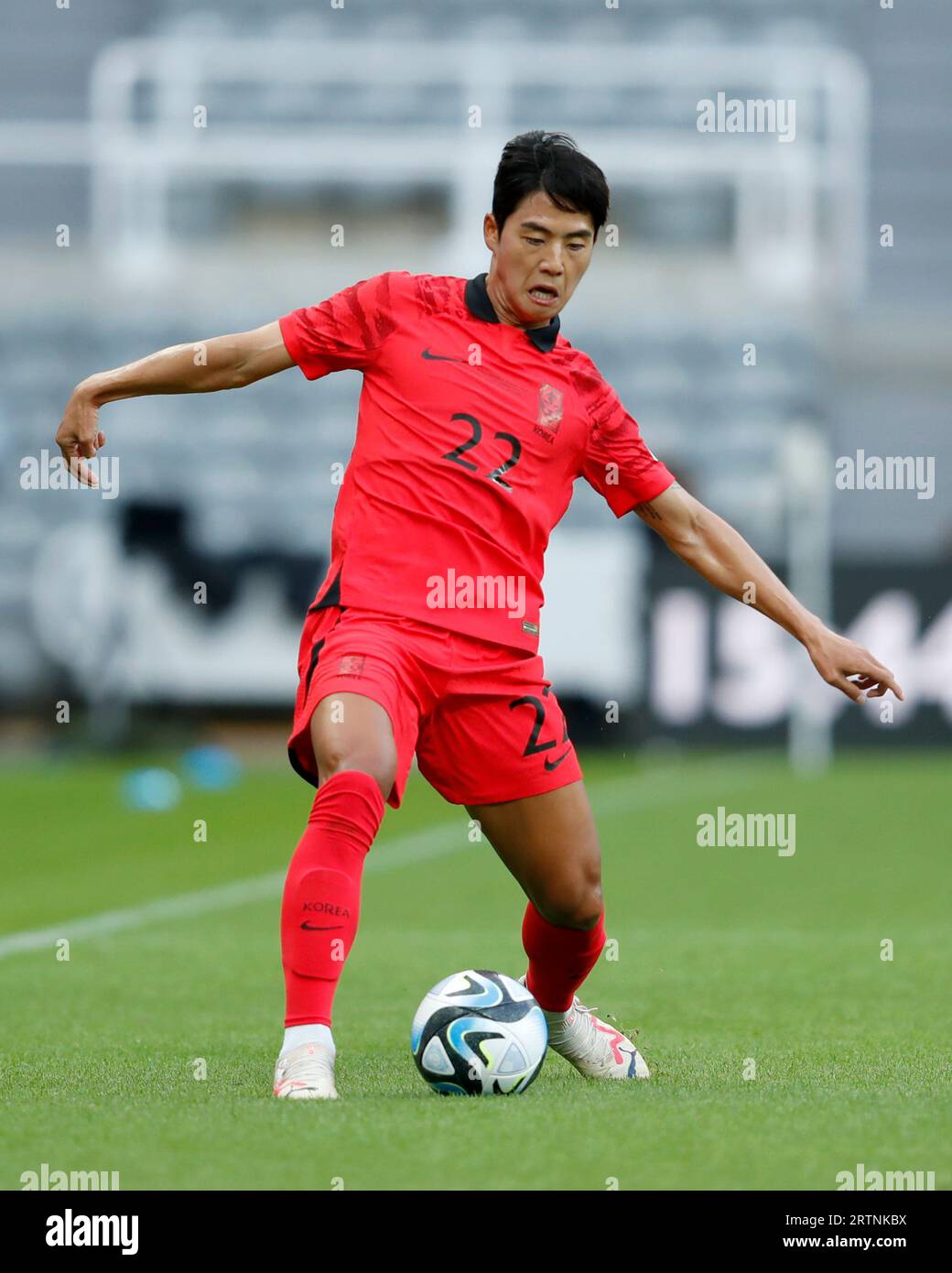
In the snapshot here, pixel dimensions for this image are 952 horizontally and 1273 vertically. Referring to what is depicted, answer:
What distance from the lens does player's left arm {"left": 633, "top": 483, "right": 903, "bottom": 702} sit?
4922 mm

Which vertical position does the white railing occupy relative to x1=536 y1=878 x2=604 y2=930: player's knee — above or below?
above

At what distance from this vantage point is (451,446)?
15.6 ft

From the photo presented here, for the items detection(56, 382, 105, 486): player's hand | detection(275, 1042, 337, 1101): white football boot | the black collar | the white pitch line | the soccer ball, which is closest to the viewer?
detection(275, 1042, 337, 1101): white football boot

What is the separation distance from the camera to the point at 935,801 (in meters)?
14.1

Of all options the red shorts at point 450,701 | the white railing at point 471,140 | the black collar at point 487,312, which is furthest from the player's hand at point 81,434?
the white railing at point 471,140

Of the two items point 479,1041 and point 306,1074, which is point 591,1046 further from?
point 306,1074

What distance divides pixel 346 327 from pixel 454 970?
2884 millimetres

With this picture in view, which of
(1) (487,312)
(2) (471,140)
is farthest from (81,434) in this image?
(2) (471,140)

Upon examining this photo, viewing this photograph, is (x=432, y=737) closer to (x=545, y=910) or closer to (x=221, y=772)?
(x=545, y=910)

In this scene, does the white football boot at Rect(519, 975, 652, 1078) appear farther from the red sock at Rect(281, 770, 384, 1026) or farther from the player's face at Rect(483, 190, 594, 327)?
the player's face at Rect(483, 190, 594, 327)

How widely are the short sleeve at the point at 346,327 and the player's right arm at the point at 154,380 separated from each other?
9 centimetres

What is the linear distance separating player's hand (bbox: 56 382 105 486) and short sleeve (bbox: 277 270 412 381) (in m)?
0.47

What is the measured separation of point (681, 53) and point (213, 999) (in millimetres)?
19046

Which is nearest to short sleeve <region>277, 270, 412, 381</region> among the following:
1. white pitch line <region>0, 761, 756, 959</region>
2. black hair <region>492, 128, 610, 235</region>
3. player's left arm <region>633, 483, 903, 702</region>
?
black hair <region>492, 128, 610, 235</region>
